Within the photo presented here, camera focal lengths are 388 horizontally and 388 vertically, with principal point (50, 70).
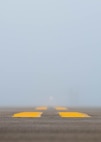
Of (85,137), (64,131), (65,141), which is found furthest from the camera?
(64,131)

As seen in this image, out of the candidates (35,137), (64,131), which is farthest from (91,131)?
(35,137)

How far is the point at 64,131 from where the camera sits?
12516 mm

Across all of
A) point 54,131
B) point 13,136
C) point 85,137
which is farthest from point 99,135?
point 13,136

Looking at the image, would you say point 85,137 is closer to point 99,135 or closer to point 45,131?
point 99,135

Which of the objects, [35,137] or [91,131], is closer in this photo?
[35,137]

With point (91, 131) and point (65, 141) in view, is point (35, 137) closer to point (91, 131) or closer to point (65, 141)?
point (65, 141)

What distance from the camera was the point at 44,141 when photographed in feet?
33.7

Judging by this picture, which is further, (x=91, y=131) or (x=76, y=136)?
(x=91, y=131)

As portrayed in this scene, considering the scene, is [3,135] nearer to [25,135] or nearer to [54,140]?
[25,135]

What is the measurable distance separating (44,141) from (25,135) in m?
1.37

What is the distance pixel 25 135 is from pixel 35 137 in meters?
0.52

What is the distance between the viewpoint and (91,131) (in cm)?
1255

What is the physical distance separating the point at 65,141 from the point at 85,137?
102 centimetres

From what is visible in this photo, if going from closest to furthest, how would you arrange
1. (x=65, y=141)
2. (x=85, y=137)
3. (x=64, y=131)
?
(x=65, y=141) < (x=85, y=137) < (x=64, y=131)
